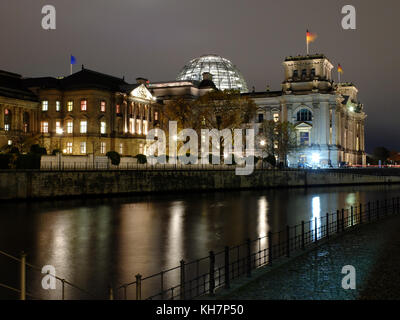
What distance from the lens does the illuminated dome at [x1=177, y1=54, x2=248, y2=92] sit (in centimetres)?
16175

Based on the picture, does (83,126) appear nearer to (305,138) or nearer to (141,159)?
(141,159)

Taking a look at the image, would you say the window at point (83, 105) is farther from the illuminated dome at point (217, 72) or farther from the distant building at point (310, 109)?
the illuminated dome at point (217, 72)

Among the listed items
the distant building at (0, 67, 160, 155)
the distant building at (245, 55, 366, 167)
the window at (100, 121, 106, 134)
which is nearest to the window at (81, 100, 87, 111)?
the distant building at (0, 67, 160, 155)

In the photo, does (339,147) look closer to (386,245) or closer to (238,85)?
(238,85)

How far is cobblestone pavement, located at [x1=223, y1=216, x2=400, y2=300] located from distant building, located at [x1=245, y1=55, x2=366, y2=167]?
98174mm

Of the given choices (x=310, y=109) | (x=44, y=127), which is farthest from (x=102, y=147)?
(x=310, y=109)

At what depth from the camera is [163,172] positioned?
70438mm

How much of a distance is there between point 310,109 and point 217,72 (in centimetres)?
4691

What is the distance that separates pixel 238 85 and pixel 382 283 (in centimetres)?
15131

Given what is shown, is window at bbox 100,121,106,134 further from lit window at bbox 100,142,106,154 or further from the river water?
the river water

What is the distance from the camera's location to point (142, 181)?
2655 inches

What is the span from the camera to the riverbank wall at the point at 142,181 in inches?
2122

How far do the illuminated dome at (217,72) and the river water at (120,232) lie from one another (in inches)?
4176

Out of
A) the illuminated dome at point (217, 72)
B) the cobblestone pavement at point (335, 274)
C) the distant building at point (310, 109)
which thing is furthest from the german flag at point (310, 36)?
the cobblestone pavement at point (335, 274)
